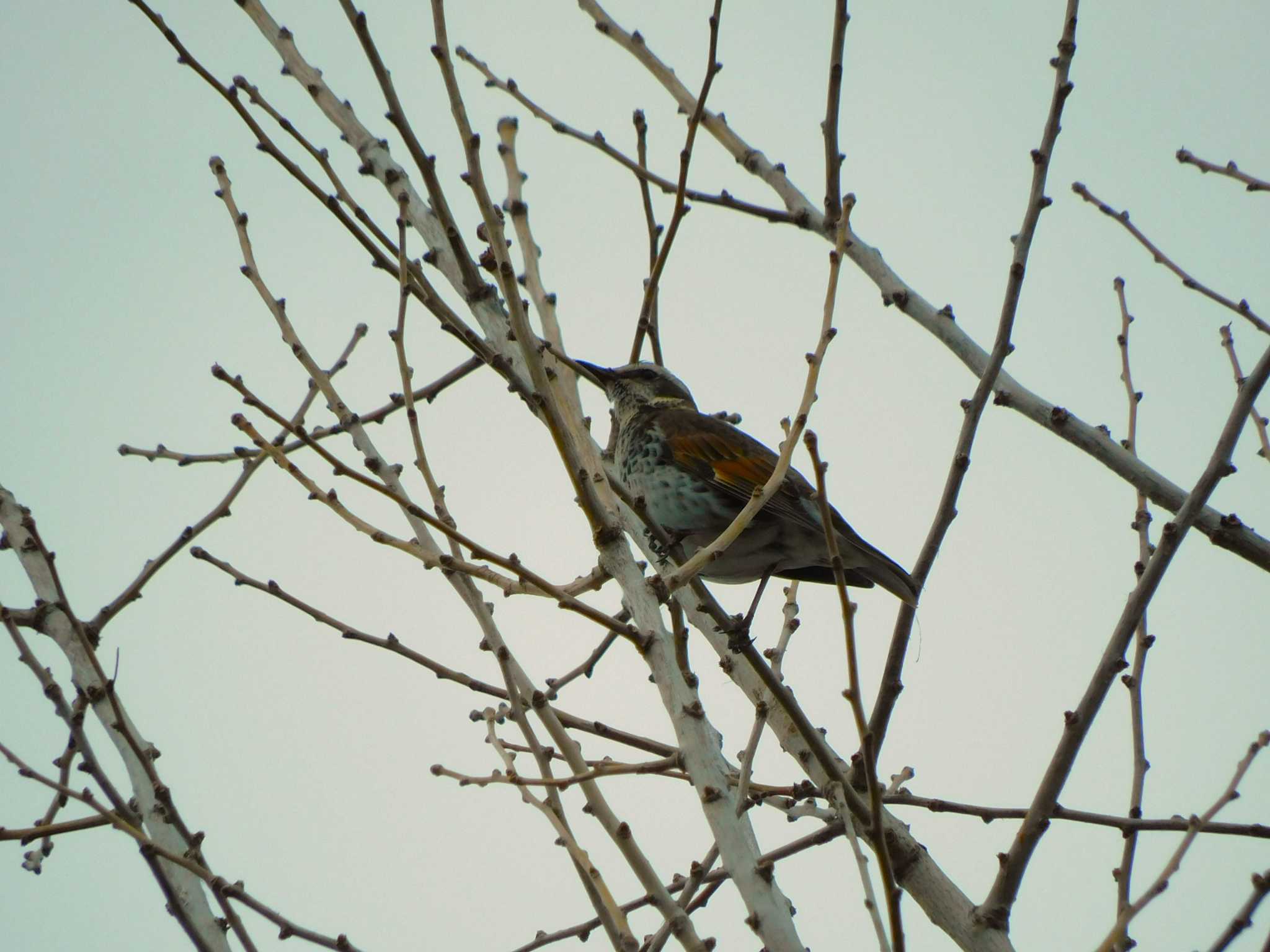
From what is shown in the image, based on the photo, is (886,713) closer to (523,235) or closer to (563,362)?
(563,362)

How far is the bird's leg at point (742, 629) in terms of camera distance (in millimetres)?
4504

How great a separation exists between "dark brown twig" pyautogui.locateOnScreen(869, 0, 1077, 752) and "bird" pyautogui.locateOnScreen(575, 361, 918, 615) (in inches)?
73.0

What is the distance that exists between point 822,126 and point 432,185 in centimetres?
163

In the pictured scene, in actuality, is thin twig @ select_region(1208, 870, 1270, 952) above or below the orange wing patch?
below

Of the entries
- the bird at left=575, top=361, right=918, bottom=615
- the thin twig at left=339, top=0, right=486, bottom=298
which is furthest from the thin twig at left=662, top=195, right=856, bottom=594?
the bird at left=575, top=361, right=918, bottom=615

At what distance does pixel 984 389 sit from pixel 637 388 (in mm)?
3221

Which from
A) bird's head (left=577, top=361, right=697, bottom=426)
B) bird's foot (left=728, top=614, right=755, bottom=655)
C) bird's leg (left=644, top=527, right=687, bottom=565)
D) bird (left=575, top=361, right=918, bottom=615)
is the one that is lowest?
bird's foot (left=728, top=614, right=755, bottom=655)

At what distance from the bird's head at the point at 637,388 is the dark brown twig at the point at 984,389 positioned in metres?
2.90

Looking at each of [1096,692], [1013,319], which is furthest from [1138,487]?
[1096,692]

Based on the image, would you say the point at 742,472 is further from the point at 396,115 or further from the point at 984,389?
the point at 396,115

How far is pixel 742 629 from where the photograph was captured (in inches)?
189

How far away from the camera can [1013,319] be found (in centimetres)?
383

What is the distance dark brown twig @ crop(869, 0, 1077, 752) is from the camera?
145 inches

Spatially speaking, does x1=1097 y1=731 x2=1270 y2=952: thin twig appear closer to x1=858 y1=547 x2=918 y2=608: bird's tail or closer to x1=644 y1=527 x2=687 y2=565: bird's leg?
x1=644 y1=527 x2=687 y2=565: bird's leg
